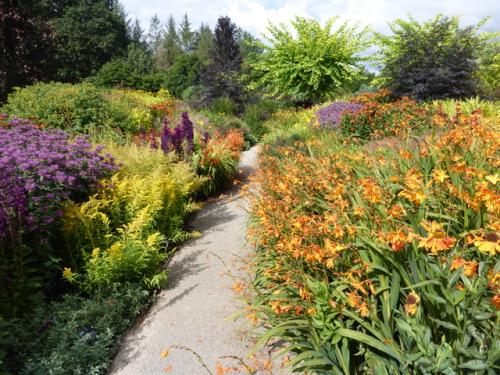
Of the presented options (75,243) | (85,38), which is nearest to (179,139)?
(75,243)

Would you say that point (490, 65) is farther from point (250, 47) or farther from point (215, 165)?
point (250, 47)

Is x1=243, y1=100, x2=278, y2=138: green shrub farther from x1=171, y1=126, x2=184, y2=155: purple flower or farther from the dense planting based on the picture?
the dense planting

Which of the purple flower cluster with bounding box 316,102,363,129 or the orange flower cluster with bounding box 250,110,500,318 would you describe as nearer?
the orange flower cluster with bounding box 250,110,500,318

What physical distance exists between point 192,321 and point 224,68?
578 inches

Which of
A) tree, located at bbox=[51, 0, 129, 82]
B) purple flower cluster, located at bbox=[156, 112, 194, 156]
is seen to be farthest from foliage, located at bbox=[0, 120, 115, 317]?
tree, located at bbox=[51, 0, 129, 82]

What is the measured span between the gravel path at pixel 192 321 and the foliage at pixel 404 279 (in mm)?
365

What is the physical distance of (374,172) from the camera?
9.49 feet

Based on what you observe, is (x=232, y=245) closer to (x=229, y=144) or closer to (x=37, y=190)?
(x=37, y=190)

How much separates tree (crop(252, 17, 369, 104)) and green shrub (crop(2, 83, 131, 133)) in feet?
28.7

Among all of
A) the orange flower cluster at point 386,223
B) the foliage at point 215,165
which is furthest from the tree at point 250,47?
the orange flower cluster at point 386,223

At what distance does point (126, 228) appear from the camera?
3.38m

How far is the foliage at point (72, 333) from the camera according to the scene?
234 centimetres

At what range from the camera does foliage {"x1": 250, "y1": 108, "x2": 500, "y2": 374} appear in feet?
4.77

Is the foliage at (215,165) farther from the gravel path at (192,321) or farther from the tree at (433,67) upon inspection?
the tree at (433,67)
